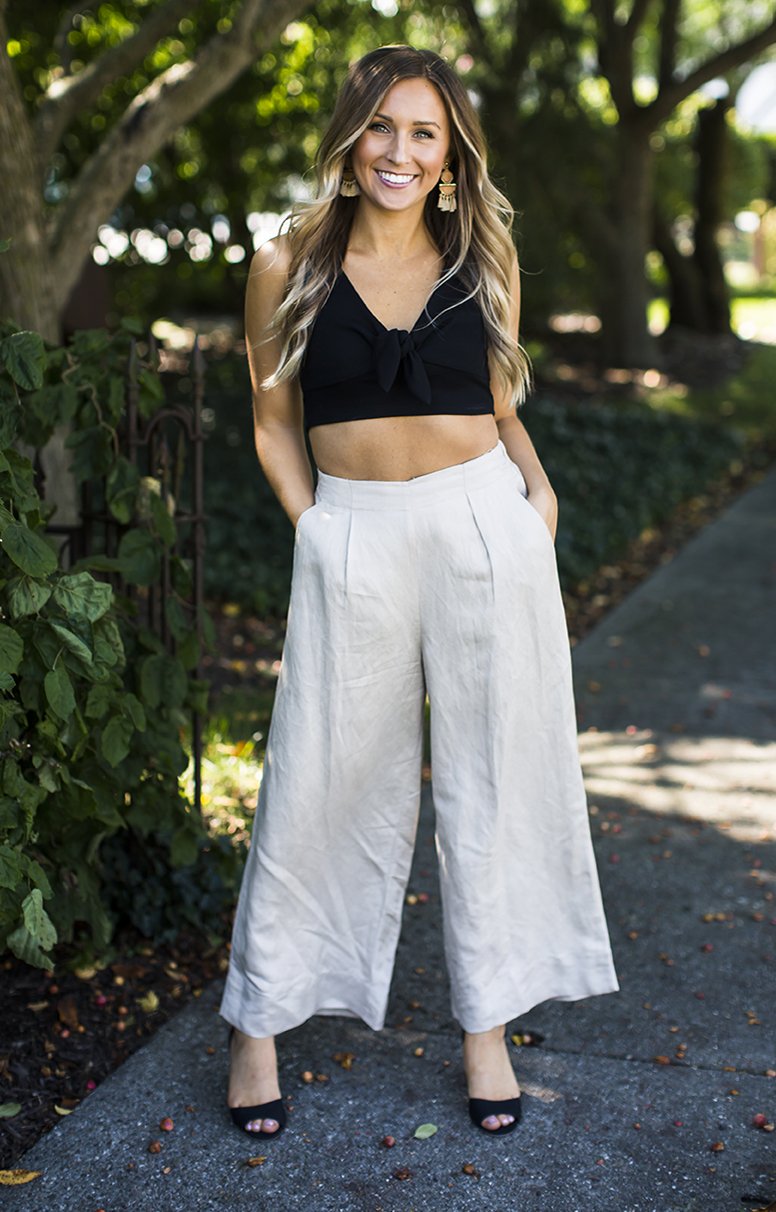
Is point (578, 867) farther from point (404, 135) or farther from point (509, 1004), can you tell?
point (404, 135)

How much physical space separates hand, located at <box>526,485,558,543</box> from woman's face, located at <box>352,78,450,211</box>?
651 millimetres

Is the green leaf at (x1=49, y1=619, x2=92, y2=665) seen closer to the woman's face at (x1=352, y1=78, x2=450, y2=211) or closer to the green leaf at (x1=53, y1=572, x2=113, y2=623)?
the green leaf at (x1=53, y1=572, x2=113, y2=623)

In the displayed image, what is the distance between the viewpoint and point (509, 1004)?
280cm

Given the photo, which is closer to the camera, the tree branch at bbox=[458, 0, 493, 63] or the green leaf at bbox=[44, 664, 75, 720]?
the green leaf at bbox=[44, 664, 75, 720]

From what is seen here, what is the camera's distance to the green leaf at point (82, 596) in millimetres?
2594

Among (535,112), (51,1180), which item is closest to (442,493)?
(51,1180)

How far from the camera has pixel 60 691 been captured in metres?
2.58

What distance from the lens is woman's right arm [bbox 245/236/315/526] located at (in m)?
2.69

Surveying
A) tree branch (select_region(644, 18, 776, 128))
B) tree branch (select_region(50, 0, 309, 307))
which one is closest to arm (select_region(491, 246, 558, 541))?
tree branch (select_region(50, 0, 309, 307))

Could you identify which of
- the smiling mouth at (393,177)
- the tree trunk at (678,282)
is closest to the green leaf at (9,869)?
the smiling mouth at (393,177)

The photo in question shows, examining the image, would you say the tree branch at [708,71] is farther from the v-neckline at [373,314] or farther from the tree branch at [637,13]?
the v-neckline at [373,314]

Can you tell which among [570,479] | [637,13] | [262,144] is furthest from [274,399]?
[637,13]

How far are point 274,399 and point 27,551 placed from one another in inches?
25.0

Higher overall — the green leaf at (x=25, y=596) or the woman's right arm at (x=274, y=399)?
the woman's right arm at (x=274, y=399)
